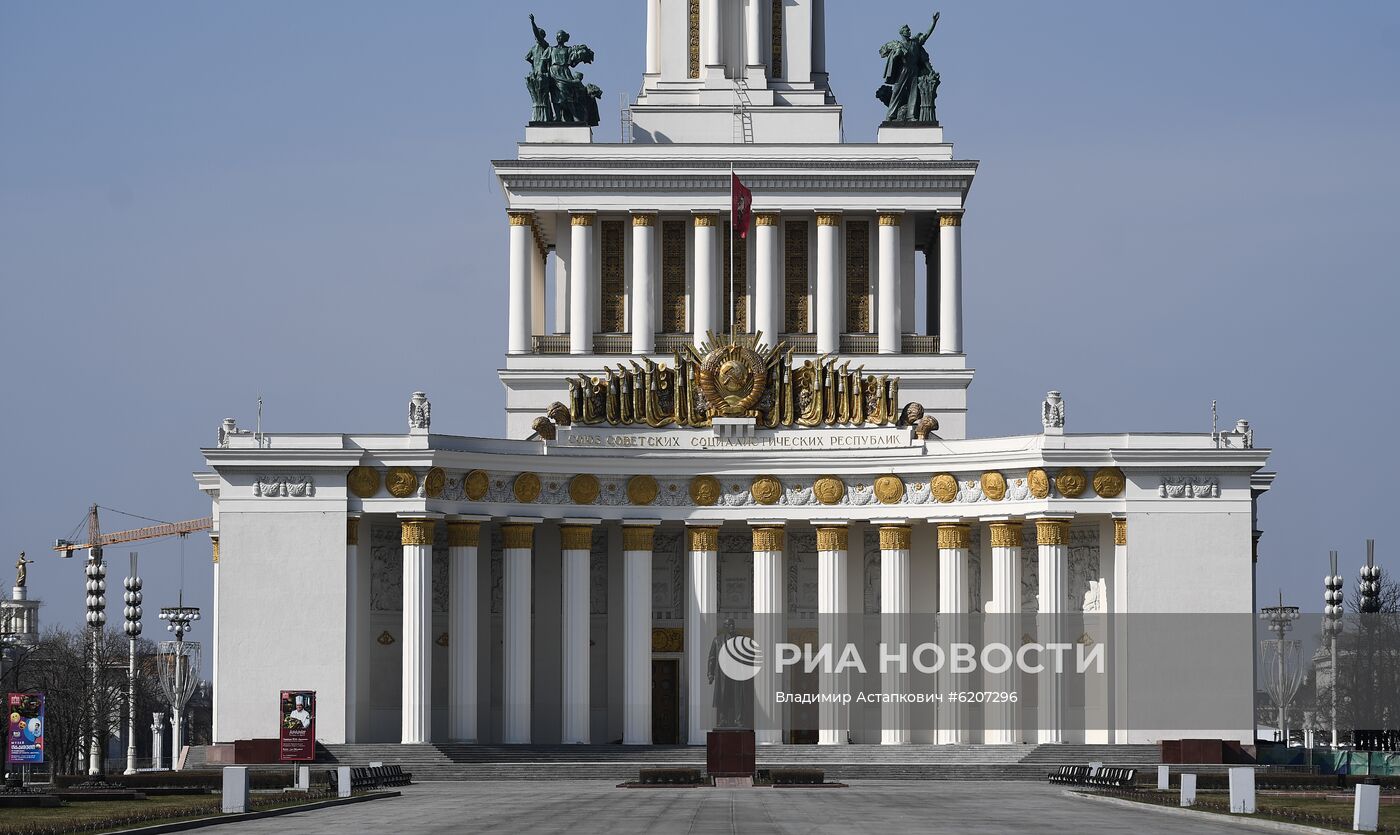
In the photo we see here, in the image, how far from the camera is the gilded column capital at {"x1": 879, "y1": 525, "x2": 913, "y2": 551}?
2785 inches

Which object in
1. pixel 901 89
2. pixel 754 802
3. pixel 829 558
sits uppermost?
pixel 901 89

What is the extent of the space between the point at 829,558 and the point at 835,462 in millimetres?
2909

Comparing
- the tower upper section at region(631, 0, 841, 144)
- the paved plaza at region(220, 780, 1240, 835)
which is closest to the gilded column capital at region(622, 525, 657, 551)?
the paved plaza at region(220, 780, 1240, 835)

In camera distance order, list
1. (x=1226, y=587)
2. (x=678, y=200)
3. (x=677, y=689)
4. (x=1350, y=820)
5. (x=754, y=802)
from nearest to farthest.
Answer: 1. (x=1350, y=820)
2. (x=754, y=802)
3. (x=1226, y=587)
4. (x=677, y=689)
5. (x=678, y=200)

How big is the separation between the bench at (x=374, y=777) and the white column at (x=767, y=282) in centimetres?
2447

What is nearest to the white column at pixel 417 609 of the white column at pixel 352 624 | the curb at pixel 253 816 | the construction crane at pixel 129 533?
the white column at pixel 352 624

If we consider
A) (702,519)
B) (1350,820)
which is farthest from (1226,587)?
(1350,820)

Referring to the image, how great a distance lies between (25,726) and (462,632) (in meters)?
17.0

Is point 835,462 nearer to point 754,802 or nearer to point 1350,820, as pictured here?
point 754,802

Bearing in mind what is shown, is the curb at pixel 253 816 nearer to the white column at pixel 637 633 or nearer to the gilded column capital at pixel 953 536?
the white column at pixel 637 633

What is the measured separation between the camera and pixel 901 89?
83812mm

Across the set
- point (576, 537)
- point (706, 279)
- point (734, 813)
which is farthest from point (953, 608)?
point (734, 813)

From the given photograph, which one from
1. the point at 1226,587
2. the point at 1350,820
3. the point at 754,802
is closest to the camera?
the point at 1350,820

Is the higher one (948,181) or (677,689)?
(948,181)
